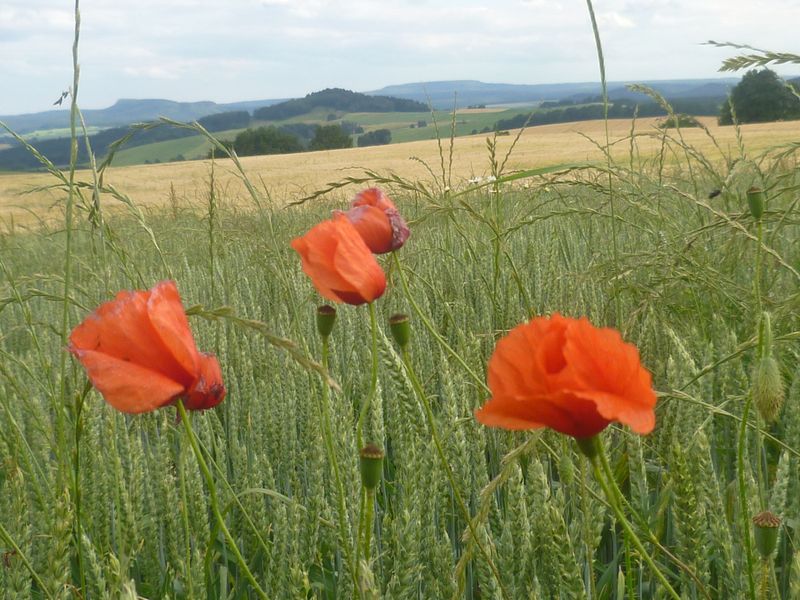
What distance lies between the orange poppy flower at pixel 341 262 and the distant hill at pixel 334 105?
81.2m

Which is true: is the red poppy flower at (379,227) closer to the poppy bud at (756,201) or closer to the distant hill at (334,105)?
the poppy bud at (756,201)

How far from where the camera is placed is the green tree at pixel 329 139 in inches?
1732

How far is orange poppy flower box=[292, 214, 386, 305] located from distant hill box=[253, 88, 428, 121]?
81.2m

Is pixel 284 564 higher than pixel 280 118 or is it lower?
lower

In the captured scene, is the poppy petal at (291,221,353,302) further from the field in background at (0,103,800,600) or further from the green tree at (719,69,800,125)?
the green tree at (719,69,800,125)

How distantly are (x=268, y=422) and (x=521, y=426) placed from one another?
→ 114cm

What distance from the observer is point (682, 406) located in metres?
1.23

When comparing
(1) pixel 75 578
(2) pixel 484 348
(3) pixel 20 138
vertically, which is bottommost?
(1) pixel 75 578

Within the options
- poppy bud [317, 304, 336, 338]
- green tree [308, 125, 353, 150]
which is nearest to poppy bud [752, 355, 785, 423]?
poppy bud [317, 304, 336, 338]

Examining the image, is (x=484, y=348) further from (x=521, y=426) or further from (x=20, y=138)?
(x=521, y=426)

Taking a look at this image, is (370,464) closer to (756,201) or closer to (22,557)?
(22,557)

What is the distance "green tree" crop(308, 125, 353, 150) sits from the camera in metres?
44.0

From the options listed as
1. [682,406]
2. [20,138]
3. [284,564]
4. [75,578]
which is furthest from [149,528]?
[682,406]

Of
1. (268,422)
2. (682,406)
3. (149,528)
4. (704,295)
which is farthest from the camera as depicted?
(704,295)
